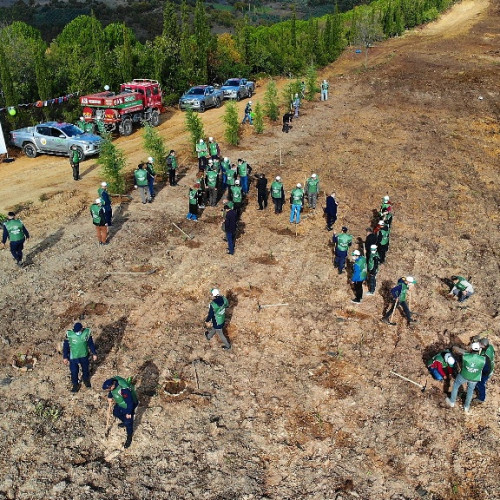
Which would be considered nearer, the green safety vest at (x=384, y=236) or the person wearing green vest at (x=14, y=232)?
the person wearing green vest at (x=14, y=232)

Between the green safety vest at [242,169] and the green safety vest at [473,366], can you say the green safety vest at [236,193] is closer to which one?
the green safety vest at [242,169]

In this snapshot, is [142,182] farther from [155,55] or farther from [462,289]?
[155,55]

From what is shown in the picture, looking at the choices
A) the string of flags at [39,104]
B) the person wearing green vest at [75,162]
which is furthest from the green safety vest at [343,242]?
the string of flags at [39,104]

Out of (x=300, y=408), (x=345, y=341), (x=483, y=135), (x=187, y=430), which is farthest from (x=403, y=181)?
(x=187, y=430)

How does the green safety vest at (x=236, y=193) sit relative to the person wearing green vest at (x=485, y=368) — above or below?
above

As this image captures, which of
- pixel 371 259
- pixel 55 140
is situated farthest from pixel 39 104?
pixel 371 259

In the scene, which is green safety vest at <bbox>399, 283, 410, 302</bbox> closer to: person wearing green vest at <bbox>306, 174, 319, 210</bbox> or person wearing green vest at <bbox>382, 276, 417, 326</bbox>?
person wearing green vest at <bbox>382, 276, 417, 326</bbox>

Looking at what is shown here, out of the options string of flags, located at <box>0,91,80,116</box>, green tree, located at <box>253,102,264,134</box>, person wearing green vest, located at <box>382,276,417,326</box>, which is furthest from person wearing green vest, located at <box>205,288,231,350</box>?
string of flags, located at <box>0,91,80,116</box>
